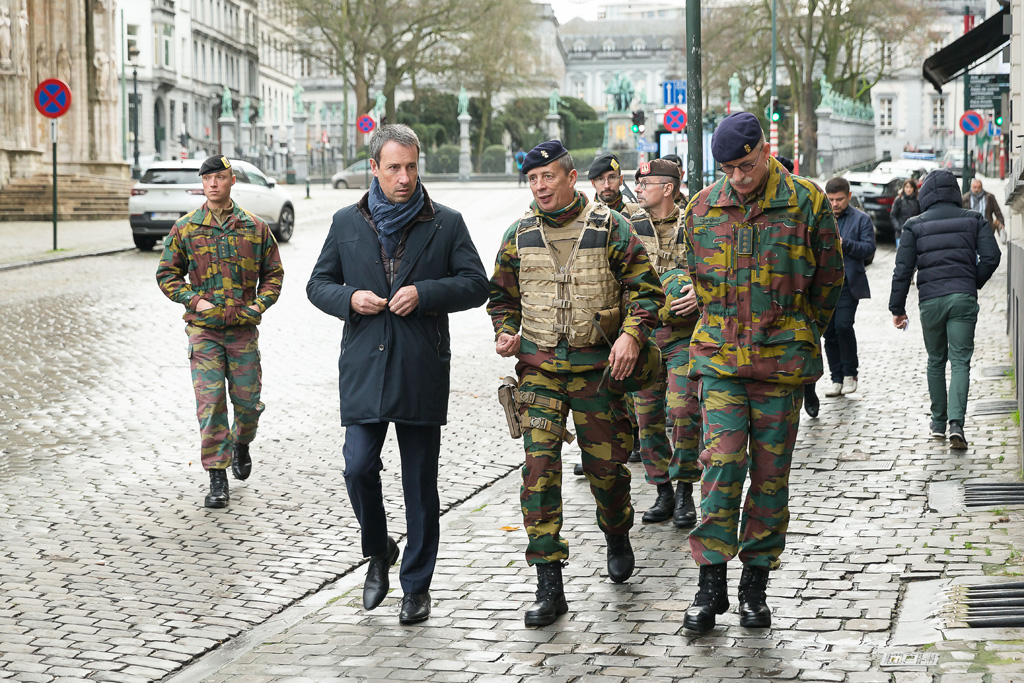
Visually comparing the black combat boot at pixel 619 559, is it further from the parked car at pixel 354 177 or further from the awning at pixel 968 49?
the parked car at pixel 354 177

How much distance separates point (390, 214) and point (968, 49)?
253 inches

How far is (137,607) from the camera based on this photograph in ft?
18.2

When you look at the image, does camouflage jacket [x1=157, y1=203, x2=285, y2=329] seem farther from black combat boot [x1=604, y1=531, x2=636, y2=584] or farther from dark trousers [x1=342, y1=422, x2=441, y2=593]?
black combat boot [x1=604, y1=531, x2=636, y2=584]

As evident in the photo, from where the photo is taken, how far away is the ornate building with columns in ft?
110

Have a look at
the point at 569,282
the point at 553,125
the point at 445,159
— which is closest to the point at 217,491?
the point at 569,282

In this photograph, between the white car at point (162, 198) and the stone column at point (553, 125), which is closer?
the white car at point (162, 198)

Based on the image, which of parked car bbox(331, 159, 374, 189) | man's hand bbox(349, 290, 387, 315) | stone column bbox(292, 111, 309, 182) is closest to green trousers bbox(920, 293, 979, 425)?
man's hand bbox(349, 290, 387, 315)

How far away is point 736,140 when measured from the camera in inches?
196

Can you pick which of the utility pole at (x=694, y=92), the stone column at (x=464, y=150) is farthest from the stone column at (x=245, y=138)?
the utility pole at (x=694, y=92)

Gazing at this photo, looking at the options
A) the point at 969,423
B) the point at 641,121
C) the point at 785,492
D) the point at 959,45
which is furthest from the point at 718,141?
the point at 641,121

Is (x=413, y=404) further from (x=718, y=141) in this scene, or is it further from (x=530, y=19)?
(x=530, y=19)

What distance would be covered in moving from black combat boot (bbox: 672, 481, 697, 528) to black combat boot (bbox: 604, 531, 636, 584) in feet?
3.47

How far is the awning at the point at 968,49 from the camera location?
9.45 meters

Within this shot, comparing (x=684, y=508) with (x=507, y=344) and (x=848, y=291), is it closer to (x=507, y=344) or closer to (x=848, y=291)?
(x=507, y=344)
